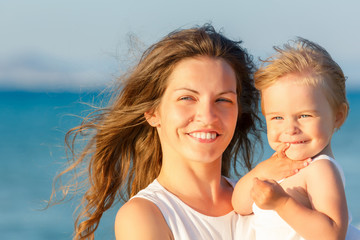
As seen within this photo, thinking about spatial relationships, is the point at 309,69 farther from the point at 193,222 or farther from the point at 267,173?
the point at 193,222

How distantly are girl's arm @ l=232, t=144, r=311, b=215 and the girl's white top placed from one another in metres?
0.12

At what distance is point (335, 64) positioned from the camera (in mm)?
3264

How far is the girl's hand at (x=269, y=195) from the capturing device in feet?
9.64

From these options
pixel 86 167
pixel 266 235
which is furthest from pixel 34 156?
pixel 266 235

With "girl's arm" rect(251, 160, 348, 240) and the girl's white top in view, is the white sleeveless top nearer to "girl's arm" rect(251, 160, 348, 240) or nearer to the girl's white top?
the girl's white top

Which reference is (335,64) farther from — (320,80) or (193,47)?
(193,47)

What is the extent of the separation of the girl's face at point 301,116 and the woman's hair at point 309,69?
34 mm

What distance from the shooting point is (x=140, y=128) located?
13.4ft

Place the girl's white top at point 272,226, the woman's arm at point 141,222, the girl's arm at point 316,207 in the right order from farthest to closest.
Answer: the woman's arm at point 141,222 → the girl's white top at point 272,226 → the girl's arm at point 316,207

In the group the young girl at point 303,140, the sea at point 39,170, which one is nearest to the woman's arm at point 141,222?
the young girl at point 303,140

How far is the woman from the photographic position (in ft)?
11.2

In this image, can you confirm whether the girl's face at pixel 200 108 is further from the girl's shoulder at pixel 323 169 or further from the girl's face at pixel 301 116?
the girl's shoulder at pixel 323 169

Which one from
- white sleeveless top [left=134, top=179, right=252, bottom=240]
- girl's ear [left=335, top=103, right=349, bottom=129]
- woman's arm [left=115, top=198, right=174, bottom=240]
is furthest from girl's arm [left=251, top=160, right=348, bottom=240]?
woman's arm [left=115, top=198, right=174, bottom=240]

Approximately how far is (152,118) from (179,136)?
35 cm
